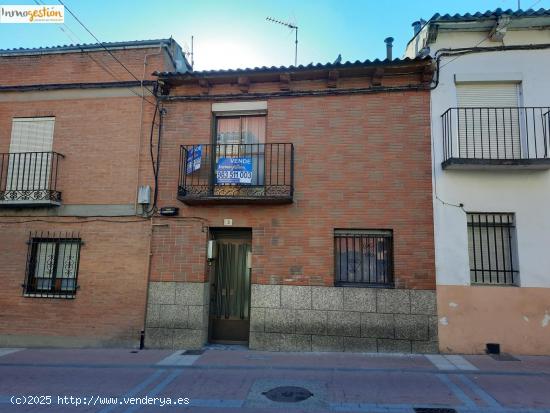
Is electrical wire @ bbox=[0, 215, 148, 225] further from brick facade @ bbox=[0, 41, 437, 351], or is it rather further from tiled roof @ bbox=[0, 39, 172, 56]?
tiled roof @ bbox=[0, 39, 172, 56]

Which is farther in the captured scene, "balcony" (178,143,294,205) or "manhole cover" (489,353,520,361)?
"balcony" (178,143,294,205)

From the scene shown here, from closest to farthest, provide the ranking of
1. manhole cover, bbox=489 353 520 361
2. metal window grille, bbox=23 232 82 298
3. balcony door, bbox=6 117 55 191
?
manhole cover, bbox=489 353 520 361 → metal window grille, bbox=23 232 82 298 → balcony door, bbox=6 117 55 191

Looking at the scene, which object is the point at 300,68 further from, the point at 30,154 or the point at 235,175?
the point at 30,154

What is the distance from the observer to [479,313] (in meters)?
7.28

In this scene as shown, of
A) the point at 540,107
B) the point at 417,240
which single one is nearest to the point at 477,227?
the point at 417,240

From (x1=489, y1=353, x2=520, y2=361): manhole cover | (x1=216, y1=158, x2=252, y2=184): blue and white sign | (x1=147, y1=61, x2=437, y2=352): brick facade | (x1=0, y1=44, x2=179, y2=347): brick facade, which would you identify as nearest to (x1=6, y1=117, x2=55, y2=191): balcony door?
(x1=0, y1=44, x2=179, y2=347): brick facade

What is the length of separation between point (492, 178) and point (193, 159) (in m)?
5.98

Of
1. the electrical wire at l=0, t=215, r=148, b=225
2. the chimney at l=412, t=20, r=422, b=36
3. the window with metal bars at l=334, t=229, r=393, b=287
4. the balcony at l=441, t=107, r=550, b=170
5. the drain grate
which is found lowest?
the drain grate

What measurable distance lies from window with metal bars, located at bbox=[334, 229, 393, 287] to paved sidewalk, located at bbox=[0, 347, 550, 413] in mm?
1416

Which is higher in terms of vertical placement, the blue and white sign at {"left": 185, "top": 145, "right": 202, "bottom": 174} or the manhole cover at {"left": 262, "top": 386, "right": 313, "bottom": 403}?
the blue and white sign at {"left": 185, "top": 145, "right": 202, "bottom": 174}

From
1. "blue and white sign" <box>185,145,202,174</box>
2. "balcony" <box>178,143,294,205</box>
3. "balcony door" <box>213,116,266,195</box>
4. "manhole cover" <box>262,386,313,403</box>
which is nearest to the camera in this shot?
"manhole cover" <box>262,386,313,403</box>

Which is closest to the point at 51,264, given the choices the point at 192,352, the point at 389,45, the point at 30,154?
the point at 30,154

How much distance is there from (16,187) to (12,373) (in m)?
4.24

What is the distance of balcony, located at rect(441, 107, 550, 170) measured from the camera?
762cm
